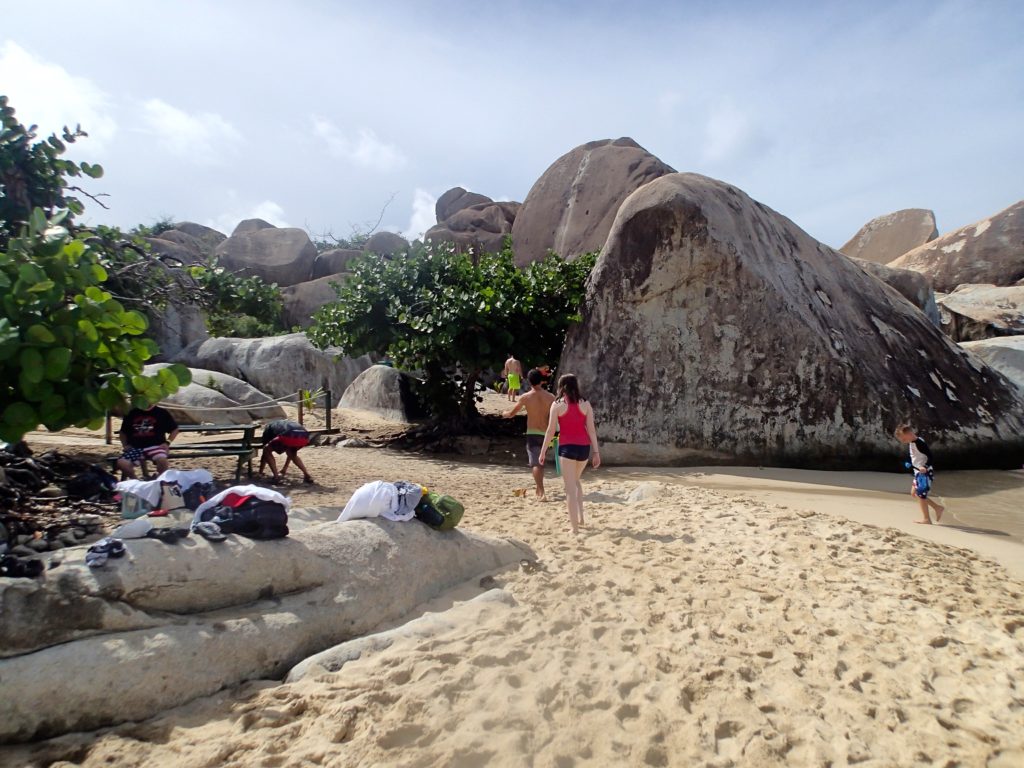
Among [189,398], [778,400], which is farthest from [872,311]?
[189,398]

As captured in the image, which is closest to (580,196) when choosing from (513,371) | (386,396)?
(386,396)

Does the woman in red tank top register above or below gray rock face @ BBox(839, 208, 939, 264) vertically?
below

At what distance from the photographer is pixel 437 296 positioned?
1128 centimetres

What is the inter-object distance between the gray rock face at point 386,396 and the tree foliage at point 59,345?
36.0 ft

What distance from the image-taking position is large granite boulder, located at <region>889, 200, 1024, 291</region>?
19.9m

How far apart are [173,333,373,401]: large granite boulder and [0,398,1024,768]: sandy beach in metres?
13.2

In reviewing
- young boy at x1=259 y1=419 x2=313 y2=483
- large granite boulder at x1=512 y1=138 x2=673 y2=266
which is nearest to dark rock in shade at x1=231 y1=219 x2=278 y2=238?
Answer: large granite boulder at x1=512 y1=138 x2=673 y2=266

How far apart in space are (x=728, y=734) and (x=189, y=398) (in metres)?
12.5

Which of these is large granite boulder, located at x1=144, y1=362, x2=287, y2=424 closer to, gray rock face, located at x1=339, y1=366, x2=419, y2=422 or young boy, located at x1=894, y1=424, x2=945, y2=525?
gray rock face, located at x1=339, y1=366, x2=419, y2=422

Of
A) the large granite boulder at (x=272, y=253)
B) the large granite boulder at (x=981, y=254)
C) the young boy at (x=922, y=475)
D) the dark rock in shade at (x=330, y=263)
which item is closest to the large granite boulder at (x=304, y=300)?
the large granite boulder at (x=272, y=253)

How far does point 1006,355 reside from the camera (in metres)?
12.8

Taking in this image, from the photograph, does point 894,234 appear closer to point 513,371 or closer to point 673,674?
point 513,371

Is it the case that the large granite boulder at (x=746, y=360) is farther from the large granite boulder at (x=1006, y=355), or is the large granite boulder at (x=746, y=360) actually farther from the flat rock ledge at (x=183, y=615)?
the flat rock ledge at (x=183, y=615)

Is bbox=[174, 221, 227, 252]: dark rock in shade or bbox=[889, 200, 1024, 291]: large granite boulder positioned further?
bbox=[174, 221, 227, 252]: dark rock in shade
